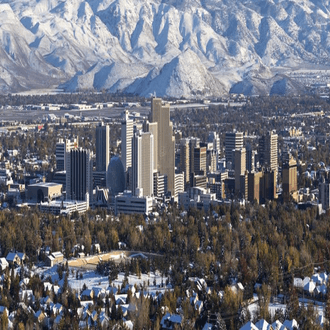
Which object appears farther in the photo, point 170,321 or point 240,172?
point 240,172

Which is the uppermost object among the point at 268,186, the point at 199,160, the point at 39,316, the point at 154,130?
the point at 154,130

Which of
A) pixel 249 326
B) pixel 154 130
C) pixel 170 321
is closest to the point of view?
pixel 249 326

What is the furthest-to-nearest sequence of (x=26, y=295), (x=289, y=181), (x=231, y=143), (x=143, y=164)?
(x=231, y=143)
(x=289, y=181)
(x=143, y=164)
(x=26, y=295)

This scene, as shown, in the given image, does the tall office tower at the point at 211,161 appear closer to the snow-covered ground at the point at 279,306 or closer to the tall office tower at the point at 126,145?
the tall office tower at the point at 126,145

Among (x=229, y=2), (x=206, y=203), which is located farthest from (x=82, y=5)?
(x=206, y=203)

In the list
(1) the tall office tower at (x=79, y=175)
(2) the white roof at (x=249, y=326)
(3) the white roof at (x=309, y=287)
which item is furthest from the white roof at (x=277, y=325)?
(1) the tall office tower at (x=79, y=175)

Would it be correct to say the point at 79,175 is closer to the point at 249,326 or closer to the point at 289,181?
the point at 289,181

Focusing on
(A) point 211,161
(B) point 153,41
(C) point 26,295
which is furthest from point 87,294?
(B) point 153,41
